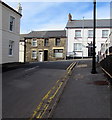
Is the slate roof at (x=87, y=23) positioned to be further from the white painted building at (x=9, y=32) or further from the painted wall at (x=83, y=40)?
the white painted building at (x=9, y=32)

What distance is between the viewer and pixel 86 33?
40594mm

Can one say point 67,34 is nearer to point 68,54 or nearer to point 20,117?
point 68,54

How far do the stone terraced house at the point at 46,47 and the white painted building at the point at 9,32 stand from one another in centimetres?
1778

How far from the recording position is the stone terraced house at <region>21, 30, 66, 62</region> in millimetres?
40719

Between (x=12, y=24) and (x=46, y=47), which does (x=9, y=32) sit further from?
(x=46, y=47)

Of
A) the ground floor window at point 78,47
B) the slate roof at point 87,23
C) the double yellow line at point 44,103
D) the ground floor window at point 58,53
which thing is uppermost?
the slate roof at point 87,23

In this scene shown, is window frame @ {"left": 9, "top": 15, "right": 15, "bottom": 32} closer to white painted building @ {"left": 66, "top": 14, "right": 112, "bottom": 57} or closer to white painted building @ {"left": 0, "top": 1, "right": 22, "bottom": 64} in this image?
white painted building @ {"left": 0, "top": 1, "right": 22, "bottom": 64}

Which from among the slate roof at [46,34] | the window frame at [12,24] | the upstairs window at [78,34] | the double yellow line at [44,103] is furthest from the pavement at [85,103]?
the slate roof at [46,34]

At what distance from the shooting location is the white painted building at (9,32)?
19469 mm

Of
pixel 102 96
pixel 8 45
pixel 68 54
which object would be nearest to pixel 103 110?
pixel 102 96

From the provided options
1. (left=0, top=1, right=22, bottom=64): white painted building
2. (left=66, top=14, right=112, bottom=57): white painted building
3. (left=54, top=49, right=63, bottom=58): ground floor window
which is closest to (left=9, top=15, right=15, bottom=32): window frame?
(left=0, top=1, right=22, bottom=64): white painted building

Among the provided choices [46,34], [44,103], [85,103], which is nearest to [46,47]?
[46,34]

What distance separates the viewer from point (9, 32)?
20.9 meters

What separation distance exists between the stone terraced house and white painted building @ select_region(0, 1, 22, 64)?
17780mm
